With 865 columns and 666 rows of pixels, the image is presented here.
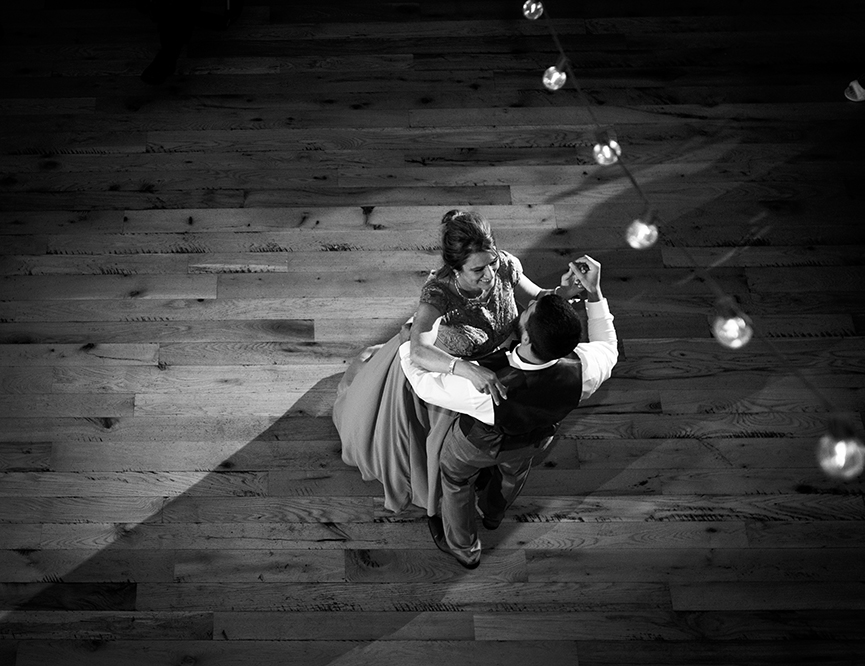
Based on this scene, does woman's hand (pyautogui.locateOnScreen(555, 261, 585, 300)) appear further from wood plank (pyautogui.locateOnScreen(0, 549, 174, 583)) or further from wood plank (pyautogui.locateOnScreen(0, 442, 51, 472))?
wood plank (pyautogui.locateOnScreen(0, 442, 51, 472))

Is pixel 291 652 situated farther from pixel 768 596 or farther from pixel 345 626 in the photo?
pixel 768 596

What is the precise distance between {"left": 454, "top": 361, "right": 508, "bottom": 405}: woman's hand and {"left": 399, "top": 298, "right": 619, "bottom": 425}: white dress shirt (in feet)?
0.05

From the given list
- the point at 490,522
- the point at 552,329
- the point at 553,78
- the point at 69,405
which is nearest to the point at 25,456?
the point at 69,405

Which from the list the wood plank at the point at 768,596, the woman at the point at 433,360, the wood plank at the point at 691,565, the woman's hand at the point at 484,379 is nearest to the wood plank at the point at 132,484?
the woman at the point at 433,360

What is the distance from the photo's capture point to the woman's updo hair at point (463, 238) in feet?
7.57

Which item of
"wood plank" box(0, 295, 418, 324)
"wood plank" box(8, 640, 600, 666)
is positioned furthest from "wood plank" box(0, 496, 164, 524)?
"wood plank" box(0, 295, 418, 324)

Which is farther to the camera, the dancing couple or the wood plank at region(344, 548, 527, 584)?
the wood plank at region(344, 548, 527, 584)

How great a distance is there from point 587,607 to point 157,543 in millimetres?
1701

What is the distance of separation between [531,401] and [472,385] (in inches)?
6.8

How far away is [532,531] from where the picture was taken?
3.11 metres

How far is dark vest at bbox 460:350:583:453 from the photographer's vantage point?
2.08 metres

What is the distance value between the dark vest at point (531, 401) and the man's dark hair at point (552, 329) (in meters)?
0.09

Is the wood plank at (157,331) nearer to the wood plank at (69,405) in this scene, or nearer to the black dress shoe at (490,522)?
the wood plank at (69,405)

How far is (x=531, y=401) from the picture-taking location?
209 cm
